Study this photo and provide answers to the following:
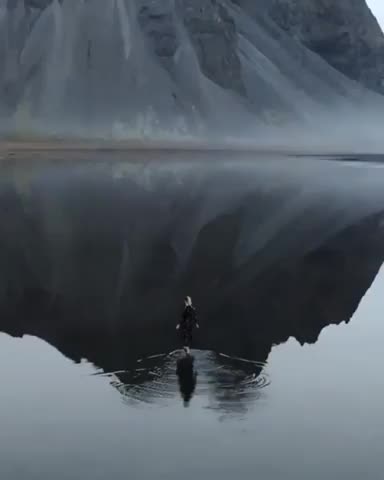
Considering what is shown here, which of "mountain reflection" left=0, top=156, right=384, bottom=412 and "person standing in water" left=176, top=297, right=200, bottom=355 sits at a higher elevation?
"person standing in water" left=176, top=297, right=200, bottom=355

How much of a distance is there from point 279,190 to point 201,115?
420ft

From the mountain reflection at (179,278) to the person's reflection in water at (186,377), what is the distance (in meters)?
0.05

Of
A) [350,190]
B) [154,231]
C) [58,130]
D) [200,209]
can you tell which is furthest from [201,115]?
[154,231]

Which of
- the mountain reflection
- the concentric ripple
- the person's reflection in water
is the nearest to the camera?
the concentric ripple

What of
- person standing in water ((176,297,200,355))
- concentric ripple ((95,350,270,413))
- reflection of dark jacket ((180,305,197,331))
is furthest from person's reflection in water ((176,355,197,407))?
reflection of dark jacket ((180,305,197,331))

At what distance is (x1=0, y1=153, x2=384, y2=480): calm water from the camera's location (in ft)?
45.6

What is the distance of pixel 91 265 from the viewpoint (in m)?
32.8

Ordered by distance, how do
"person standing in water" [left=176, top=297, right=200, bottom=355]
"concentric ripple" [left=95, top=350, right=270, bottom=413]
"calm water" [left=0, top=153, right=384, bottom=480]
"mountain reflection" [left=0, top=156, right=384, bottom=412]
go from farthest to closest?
"person standing in water" [left=176, top=297, right=200, bottom=355] → "mountain reflection" [left=0, top=156, right=384, bottom=412] → "concentric ripple" [left=95, top=350, right=270, bottom=413] → "calm water" [left=0, top=153, right=384, bottom=480]

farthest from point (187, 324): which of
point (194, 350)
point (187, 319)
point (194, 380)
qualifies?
point (194, 380)

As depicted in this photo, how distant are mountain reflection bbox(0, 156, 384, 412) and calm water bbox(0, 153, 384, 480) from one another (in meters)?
0.09

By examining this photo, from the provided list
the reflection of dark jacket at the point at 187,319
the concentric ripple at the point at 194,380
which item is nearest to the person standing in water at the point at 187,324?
the reflection of dark jacket at the point at 187,319

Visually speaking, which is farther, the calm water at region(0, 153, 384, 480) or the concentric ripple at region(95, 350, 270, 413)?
the concentric ripple at region(95, 350, 270, 413)

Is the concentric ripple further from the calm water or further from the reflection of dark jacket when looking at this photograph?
the reflection of dark jacket

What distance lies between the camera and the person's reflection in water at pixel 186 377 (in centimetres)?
1696
